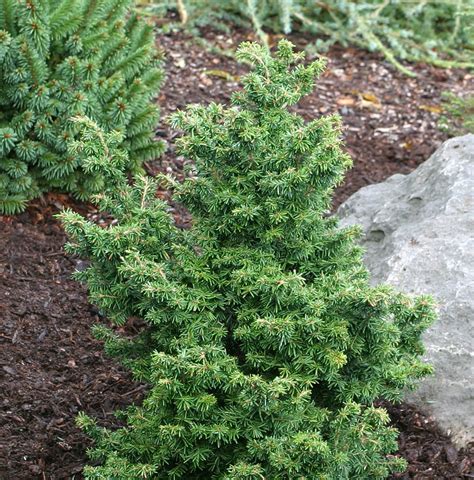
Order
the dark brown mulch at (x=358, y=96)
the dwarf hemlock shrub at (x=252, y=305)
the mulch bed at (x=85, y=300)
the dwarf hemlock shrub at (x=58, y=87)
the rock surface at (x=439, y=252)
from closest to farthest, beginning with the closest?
the dwarf hemlock shrub at (x=252, y=305) → the mulch bed at (x=85, y=300) → the rock surface at (x=439, y=252) → the dwarf hemlock shrub at (x=58, y=87) → the dark brown mulch at (x=358, y=96)

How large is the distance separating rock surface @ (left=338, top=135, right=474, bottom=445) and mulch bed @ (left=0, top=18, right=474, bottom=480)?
0.17 metres

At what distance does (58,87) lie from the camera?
476 centimetres

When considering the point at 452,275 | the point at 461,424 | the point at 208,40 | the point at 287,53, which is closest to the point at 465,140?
the point at 452,275

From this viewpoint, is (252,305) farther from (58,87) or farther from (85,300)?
(58,87)

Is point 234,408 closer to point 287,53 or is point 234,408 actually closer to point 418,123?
point 287,53

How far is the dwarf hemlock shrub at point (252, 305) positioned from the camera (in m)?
2.88

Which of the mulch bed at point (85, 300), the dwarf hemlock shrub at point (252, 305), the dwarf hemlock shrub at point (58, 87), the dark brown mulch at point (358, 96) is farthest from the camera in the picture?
the dark brown mulch at point (358, 96)

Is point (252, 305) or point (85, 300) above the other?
point (252, 305)

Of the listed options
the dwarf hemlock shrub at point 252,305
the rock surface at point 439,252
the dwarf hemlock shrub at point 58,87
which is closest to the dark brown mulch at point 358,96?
the dwarf hemlock shrub at point 58,87

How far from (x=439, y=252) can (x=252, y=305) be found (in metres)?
1.46

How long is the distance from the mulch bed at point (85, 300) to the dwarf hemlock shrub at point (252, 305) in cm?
63

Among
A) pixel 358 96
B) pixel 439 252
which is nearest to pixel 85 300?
pixel 439 252

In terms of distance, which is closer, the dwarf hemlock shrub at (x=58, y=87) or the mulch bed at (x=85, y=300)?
the mulch bed at (x=85, y=300)

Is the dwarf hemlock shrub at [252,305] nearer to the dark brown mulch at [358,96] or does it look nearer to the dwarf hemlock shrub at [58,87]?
the dwarf hemlock shrub at [58,87]
